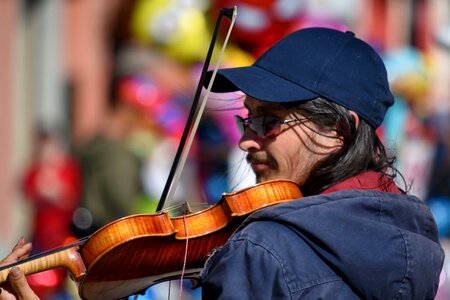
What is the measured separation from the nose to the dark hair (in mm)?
110

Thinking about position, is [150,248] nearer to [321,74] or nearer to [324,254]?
[324,254]

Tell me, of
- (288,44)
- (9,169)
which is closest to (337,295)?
(288,44)

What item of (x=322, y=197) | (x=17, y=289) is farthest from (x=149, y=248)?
(x=322, y=197)

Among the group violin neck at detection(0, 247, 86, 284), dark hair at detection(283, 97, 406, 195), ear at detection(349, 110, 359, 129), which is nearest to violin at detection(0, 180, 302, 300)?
violin neck at detection(0, 247, 86, 284)

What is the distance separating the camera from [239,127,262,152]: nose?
254 centimetres

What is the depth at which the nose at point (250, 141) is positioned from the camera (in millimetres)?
2545

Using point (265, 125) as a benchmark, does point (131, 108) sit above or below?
below

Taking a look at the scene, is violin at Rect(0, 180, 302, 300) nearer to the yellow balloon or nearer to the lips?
the lips

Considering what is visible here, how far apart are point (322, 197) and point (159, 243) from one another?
0.38 metres

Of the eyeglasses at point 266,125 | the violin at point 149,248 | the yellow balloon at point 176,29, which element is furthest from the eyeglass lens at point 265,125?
the yellow balloon at point 176,29

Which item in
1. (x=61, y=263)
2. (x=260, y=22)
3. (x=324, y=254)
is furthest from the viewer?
(x=260, y=22)

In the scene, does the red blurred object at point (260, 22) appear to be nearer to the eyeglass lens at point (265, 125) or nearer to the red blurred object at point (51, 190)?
the red blurred object at point (51, 190)

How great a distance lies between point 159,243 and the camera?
2.39 m

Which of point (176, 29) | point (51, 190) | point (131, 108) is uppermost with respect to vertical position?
point (176, 29)
